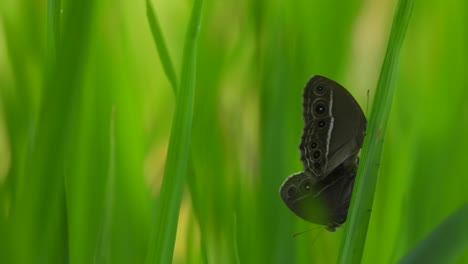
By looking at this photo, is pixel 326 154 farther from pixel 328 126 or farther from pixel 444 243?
pixel 444 243

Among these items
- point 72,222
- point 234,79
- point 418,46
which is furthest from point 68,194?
point 418,46

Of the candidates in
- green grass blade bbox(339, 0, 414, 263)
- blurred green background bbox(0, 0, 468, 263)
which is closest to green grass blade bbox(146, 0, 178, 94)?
blurred green background bbox(0, 0, 468, 263)

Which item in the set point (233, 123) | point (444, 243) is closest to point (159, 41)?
point (233, 123)

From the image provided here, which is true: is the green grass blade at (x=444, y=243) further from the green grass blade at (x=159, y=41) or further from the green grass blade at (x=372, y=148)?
the green grass blade at (x=159, y=41)

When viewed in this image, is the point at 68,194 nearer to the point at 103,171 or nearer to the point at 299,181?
the point at 103,171

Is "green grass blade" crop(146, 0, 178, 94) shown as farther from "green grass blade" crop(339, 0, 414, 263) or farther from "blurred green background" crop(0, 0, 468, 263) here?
"green grass blade" crop(339, 0, 414, 263)

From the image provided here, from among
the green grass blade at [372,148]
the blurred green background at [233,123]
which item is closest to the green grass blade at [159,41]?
the blurred green background at [233,123]

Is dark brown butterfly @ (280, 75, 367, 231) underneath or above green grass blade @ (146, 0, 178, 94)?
underneath
